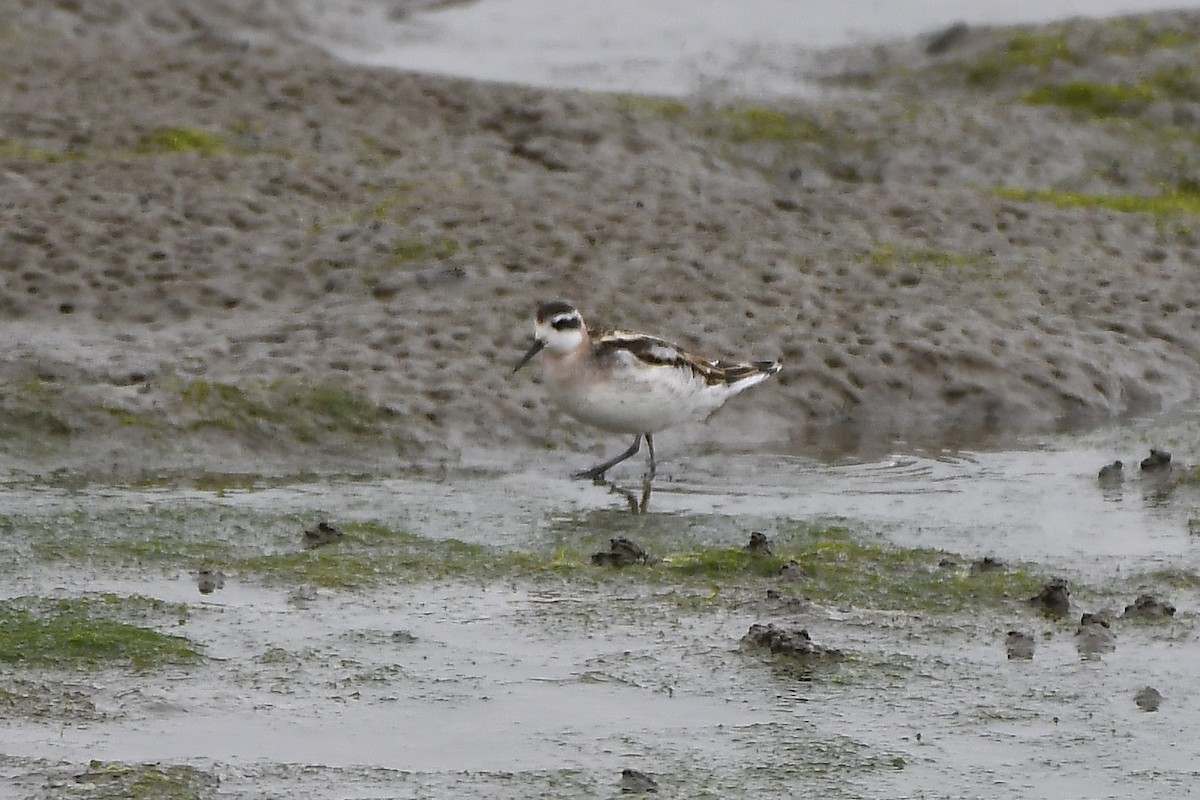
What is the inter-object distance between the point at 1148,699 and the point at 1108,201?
10860 millimetres

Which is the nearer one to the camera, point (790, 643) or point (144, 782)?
point (144, 782)

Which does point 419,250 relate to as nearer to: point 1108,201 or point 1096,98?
point 1108,201

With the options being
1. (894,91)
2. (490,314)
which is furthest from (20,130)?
(894,91)

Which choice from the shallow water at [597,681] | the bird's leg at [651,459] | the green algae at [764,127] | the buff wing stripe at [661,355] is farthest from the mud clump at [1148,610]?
the green algae at [764,127]

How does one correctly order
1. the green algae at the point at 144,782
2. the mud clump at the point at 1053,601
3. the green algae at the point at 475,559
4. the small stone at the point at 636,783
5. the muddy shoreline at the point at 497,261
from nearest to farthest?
the green algae at the point at 144,782 < the small stone at the point at 636,783 < the mud clump at the point at 1053,601 < the green algae at the point at 475,559 < the muddy shoreline at the point at 497,261

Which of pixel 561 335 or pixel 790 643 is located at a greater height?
pixel 561 335

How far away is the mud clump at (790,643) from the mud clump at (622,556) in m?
1.49

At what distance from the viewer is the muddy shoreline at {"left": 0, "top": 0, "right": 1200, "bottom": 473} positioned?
13.5 metres

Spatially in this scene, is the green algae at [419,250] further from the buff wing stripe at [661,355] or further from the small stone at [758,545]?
the small stone at [758,545]

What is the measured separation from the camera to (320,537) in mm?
10633

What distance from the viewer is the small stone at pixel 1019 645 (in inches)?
350

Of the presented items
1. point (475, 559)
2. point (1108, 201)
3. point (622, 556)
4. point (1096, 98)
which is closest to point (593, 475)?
point (475, 559)

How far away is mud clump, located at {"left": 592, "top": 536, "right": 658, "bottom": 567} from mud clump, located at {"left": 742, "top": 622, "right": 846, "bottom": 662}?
1.49 meters

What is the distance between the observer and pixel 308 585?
9.71 meters
